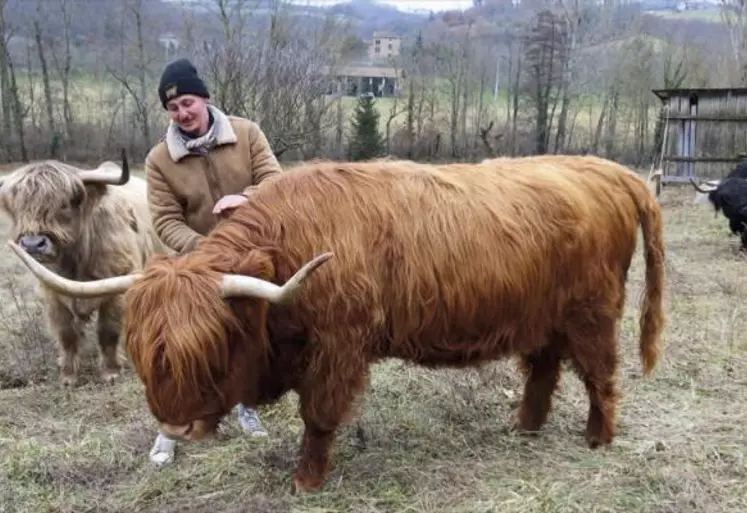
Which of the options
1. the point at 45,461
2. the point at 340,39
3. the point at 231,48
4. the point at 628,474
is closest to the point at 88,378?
the point at 45,461

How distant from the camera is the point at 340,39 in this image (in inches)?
1214

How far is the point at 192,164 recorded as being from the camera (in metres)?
4.16

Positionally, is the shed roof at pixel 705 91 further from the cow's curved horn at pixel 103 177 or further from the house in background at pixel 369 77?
the cow's curved horn at pixel 103 177

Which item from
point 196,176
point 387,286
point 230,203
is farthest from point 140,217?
point 387,286

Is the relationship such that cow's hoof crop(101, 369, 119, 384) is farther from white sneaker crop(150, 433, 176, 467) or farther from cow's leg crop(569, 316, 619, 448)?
cow's leg crop(569, 316, 619, 448)

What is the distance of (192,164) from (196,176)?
6 cm

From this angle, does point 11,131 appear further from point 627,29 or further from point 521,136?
point 627,29

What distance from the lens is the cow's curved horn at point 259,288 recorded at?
117 inches

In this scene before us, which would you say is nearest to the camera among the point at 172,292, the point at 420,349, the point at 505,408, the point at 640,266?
the point at 172,292

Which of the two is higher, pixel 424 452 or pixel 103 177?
pixel 103 177

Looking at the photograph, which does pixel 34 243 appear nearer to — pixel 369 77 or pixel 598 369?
pixel 598 369

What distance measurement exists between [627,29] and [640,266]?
101 ft

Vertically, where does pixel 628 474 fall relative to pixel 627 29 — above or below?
below

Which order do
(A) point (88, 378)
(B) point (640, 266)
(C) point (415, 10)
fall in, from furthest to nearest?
(C) point (415, 10) < (B) point (640, 266) < (A) point (88, 378)
